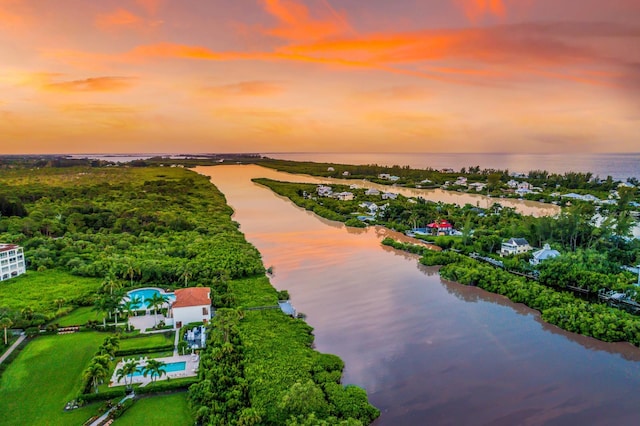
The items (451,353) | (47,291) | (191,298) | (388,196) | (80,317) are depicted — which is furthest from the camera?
(388,196)

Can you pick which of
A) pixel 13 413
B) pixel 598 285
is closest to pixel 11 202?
pixel 13 413

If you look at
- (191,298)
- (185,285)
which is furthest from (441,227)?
(191,298)

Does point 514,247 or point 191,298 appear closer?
point 191,298

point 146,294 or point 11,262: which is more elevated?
point 11,262

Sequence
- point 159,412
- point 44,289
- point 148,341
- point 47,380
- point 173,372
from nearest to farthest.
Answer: point 159,412 < point 47,380 < point 173,372 < point 148,341 < point 44,289

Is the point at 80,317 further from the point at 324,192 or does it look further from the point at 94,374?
the point at 324,192

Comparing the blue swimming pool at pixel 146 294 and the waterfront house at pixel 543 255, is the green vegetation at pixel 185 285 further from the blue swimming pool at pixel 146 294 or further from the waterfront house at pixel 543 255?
the waterfront house at pixel 543 255

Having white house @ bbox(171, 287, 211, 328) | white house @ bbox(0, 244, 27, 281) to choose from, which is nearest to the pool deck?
white house @ bbox(171, 287, 211, 328)
